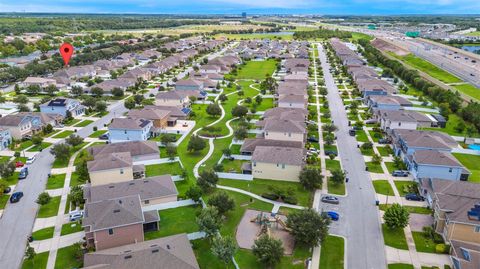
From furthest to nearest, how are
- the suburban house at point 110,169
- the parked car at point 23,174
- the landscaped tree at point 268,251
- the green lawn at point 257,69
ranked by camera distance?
the green lawn at point 257,69, the parked car at point 23,174, the suburban house at point 110,169, the landscaped tree at point 268,251

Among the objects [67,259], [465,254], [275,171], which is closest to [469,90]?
[275,171]

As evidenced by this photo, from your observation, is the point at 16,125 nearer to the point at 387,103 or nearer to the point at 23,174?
the point at 23,174

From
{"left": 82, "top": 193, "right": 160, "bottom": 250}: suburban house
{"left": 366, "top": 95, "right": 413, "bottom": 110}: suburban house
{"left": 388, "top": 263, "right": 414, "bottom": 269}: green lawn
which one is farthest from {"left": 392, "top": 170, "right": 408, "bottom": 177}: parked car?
{"left": 82, "top": 193, "right": 160, "bottom": 250}: suburban house

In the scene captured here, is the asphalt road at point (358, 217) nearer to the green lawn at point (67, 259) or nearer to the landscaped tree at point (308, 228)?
the landscaped tree at point (308, 228)

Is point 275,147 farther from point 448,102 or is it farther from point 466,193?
point 448,102

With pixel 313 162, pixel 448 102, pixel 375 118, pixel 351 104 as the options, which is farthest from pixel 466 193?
pixel 448 102

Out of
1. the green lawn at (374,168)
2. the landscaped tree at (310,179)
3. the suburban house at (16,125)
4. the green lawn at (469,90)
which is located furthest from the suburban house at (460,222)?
the green lawn at (469,90)
